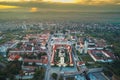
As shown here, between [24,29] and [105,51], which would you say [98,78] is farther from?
[24,29]

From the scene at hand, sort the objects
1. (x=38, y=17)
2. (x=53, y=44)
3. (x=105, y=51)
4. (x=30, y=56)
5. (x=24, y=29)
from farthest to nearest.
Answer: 1. (x=38, y=17)
2. (x=24, y=29)
3. (x=53, y=44)
4. (x=105, y=51)
5. (x=30, y=56)

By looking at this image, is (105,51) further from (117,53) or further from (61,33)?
(61,33)

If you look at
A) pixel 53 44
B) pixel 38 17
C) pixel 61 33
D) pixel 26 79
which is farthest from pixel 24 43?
pixel 38 17

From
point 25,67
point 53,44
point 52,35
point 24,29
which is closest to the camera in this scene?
point 25,67

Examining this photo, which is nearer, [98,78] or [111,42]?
[98,78]

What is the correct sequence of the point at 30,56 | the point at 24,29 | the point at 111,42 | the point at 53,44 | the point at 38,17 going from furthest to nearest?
the point at 38,17 → the point at 24,29 → the point at 111,42 → the point at 53,44 → the point at 30,56

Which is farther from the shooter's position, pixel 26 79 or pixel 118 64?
pixel 118 64

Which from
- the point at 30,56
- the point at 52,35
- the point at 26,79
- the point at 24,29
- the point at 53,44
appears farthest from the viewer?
the point at 24,29

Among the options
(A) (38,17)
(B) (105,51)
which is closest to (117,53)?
(B) (105,51)
